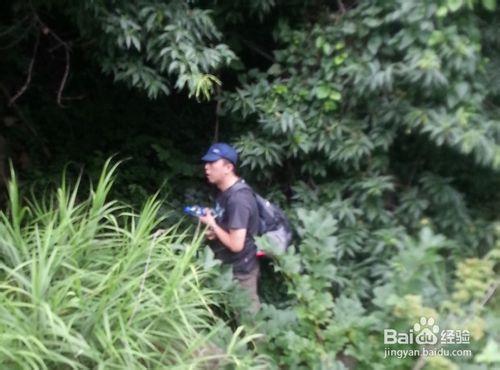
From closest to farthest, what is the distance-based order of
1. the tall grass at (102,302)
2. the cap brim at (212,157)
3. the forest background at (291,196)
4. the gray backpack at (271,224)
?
the tall grass at (102,302) → the forest background at (291,196) → the cap brim at (212,157) → the gray backpack at (271,224)

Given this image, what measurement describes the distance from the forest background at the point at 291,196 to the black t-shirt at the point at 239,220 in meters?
0.26

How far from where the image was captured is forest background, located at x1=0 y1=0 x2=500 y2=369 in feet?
8.70

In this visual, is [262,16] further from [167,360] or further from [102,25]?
[167,360]

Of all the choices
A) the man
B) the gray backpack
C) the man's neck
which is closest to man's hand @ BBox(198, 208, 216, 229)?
the man

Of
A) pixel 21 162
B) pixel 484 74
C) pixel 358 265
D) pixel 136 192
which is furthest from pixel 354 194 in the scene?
pixel 21 162

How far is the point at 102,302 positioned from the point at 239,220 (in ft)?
3.41

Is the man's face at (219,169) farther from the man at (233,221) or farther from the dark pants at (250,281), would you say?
the dark pants at (250,281)

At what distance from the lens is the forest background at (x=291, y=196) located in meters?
2.65

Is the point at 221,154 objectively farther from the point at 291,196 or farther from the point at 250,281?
the point at 291,196

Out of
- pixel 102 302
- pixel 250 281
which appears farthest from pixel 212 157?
pixel 102 302

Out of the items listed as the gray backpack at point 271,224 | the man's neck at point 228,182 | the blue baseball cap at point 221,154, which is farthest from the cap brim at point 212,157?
the gray backpack at point 271,224

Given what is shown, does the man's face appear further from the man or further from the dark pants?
the dark pants

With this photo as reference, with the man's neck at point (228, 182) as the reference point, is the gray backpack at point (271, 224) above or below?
below

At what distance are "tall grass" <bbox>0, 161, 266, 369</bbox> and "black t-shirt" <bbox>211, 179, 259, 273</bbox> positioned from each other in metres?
0.37
